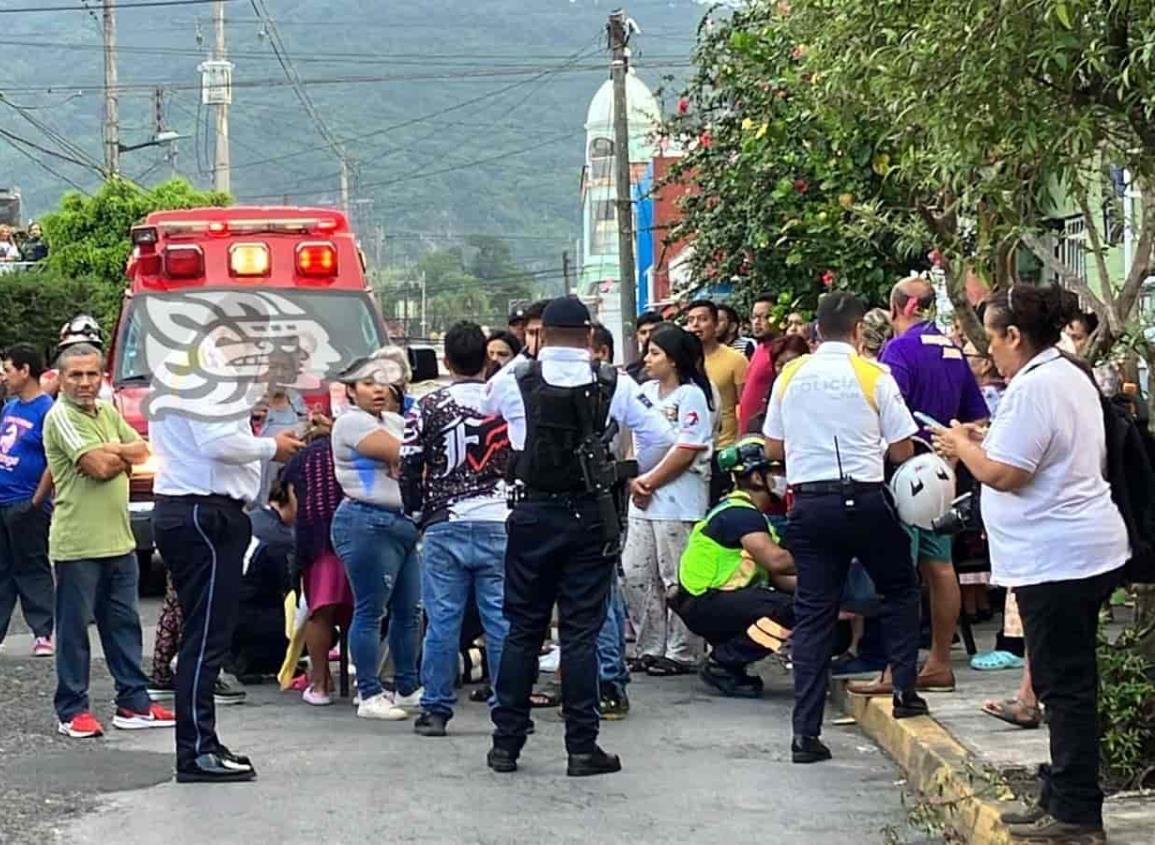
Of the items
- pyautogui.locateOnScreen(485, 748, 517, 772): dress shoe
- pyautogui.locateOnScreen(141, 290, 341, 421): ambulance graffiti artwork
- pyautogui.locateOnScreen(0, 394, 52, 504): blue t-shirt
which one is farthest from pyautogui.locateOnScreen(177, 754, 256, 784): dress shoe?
pyautogui.locateOnScreen(141, 290, 341, 421): ambulance graffiti artwork

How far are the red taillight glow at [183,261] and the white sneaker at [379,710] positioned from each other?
584 cm

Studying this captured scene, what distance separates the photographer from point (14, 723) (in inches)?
364

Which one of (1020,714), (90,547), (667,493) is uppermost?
(667,493)

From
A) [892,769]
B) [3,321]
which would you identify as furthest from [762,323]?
[3,321]

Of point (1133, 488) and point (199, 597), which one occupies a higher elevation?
point (1133, 488)

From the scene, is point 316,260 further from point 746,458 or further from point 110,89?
point 110,89

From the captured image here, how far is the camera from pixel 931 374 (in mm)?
9383

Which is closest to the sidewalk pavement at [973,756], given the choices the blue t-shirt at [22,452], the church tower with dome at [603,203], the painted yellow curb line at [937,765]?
the painted yellow curb line at [937,765]

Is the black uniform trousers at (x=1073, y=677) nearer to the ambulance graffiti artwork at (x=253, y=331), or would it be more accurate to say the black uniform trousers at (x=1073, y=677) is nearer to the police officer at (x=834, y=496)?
the police officer at (x=834, y=496)

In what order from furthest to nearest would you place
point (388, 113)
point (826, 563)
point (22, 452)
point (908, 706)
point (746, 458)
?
point (388, 113) → point (22, 452) → point (746, 458) → point (908, 706) → point (826, 563)

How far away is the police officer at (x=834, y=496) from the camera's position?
7.98m

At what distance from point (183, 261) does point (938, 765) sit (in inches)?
333

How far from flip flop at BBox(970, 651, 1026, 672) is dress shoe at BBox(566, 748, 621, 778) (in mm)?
2588

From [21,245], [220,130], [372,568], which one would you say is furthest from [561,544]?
[21,245]
